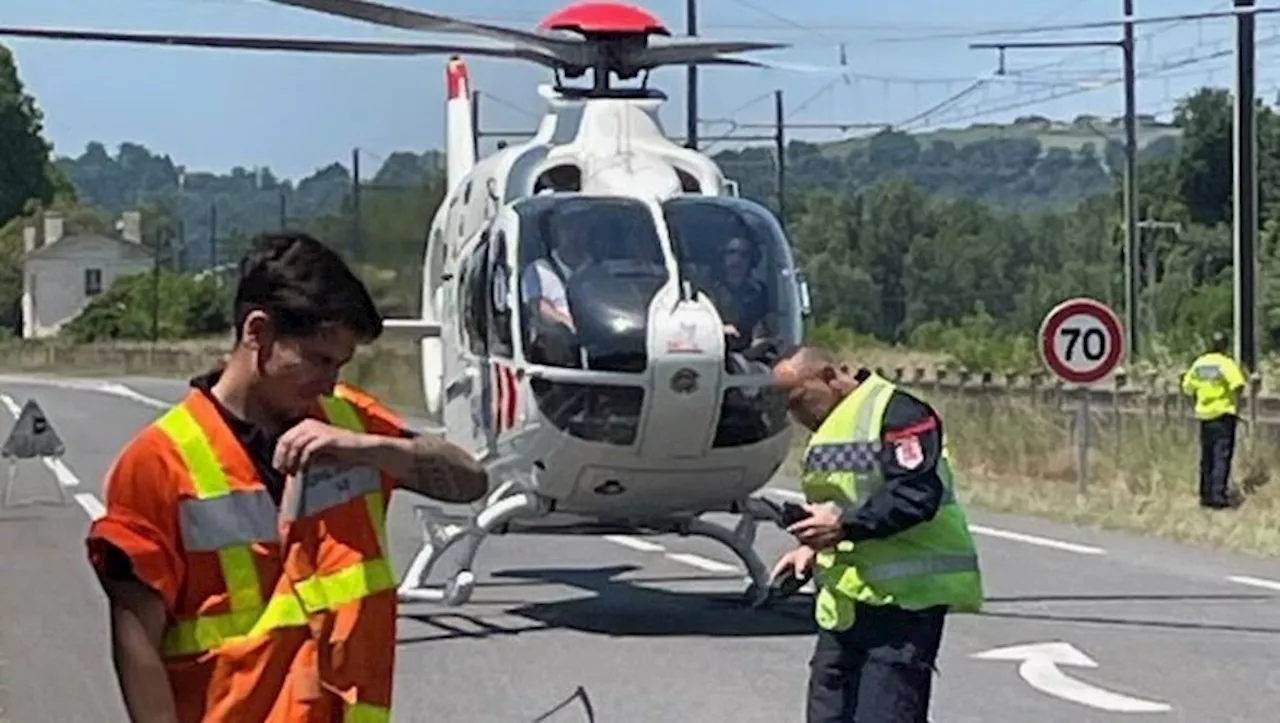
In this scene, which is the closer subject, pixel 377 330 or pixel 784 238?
pixel 377 330

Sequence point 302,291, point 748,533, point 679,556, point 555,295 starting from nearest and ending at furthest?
point 302,291 → point 555,295 → point 748,533 → point 679,556

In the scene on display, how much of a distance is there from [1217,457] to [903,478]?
643 inches

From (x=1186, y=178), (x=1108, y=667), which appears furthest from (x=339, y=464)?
(x=1186, y=178)

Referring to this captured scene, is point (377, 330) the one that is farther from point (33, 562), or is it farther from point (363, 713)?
point (33, 562)

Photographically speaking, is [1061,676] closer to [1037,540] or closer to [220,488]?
[1037,540]

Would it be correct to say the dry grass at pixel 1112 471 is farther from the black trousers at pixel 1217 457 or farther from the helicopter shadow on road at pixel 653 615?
the helicopter shadow on road at pixel 653 615

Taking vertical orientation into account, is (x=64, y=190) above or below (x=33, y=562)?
above

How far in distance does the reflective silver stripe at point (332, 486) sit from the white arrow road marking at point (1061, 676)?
7.68 meters

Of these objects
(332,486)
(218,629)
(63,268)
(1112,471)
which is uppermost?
(63,268)

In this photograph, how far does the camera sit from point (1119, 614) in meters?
16.0

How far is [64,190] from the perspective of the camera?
15338 centimetres

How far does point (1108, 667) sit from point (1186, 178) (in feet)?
292

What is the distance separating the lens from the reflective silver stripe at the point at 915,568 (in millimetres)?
8398

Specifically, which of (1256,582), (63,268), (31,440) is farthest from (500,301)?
(63,268)
